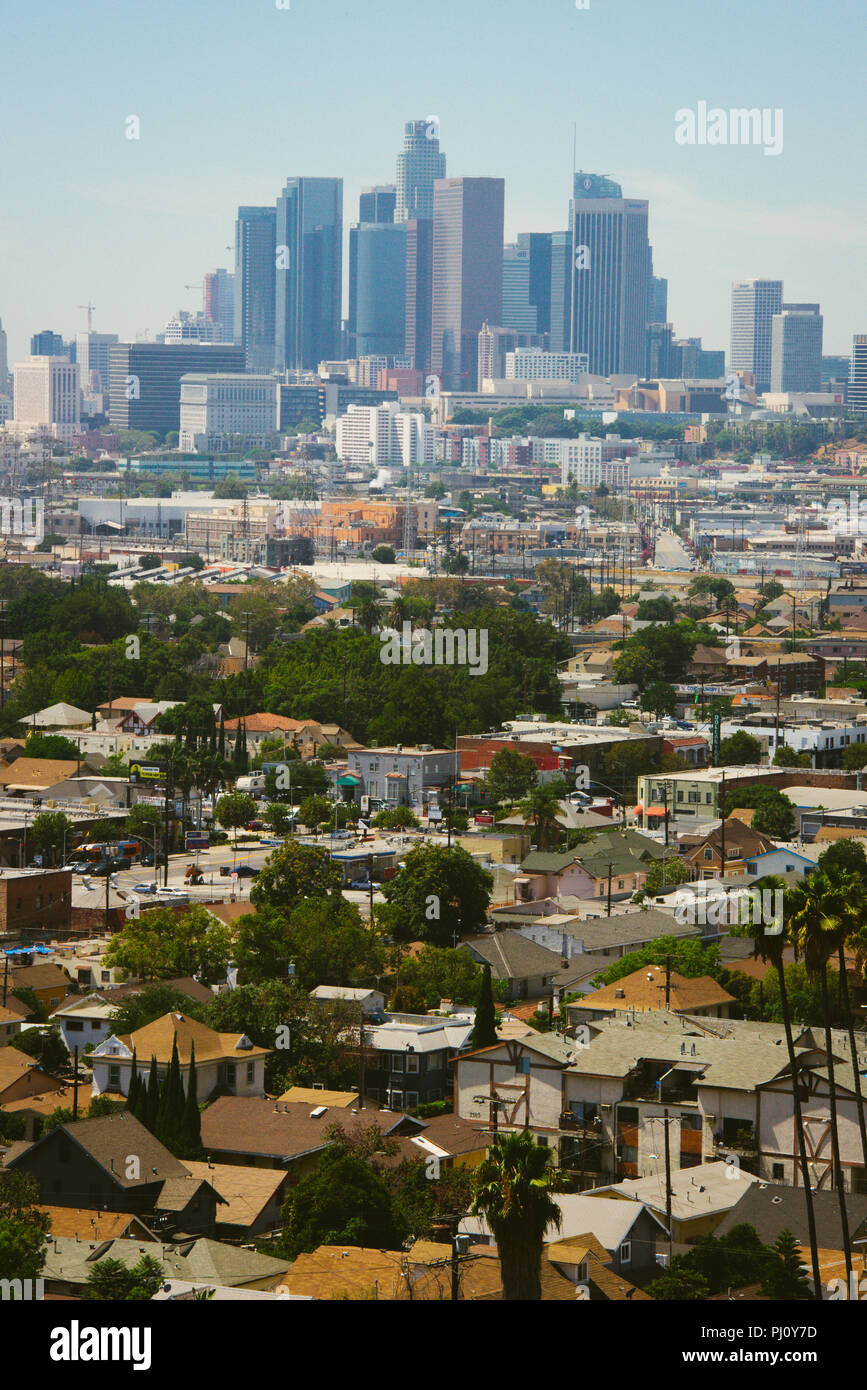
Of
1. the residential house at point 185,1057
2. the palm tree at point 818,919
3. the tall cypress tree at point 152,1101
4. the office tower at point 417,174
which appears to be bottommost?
the residential house at point 185,1057

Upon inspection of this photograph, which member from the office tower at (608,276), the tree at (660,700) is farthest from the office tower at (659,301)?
the tree at (660,700)

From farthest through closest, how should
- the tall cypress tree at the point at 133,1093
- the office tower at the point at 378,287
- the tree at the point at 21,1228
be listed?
the office tower at the point at 378,287, the tall cypress tree at the point at 133,1093, the tree at the point at 21,1228

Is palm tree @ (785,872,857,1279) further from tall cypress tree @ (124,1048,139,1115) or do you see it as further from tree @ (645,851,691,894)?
tree @ (645,851,691,894)

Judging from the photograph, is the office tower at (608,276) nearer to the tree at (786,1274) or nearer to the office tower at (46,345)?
the office tower at (46,345)

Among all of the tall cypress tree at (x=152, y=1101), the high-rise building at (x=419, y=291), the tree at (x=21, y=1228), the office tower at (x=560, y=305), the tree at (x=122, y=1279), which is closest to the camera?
the tree at (x=122, y=1279)

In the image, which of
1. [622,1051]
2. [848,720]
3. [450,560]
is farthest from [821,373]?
[622,1051]

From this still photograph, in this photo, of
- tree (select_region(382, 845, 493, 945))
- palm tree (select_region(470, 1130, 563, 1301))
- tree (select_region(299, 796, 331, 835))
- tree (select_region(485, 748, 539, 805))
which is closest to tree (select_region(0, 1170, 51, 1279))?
palm tree (select_region(470, 1130, 563, 1301))
